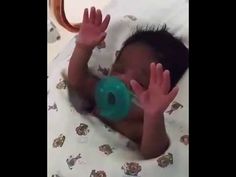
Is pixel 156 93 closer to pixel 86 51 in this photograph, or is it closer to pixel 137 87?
pixel 137 87

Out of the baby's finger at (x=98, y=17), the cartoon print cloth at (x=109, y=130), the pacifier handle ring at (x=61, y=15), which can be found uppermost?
the baby's finger at (x=98, y=17)


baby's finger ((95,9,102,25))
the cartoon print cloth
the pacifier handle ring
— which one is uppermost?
baby's finger ((95,9,102,25))

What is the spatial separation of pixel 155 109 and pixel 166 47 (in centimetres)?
17

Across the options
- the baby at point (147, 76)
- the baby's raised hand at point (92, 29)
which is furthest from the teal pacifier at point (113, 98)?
the baby's raised hand at point (92, 29)

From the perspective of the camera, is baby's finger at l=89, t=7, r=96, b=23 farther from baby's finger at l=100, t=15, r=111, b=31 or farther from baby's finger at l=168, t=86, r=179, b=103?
baby's finger at l=168, t=86, r=179, b=103

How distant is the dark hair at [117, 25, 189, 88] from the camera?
1.14 m

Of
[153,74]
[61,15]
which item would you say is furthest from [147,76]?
[61,15]

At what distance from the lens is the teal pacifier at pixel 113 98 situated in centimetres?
118

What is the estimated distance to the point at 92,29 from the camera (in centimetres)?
124

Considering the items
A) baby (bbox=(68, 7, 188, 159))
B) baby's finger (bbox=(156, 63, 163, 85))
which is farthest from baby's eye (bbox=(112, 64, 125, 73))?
baby's finger (bbox=(156, 63, 163, 85))

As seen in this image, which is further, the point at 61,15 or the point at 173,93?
the point at 61,15

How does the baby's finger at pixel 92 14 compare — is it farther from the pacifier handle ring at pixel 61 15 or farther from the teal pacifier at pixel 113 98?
the teal pacifier at pixel 113 98
